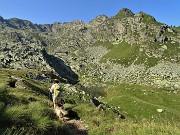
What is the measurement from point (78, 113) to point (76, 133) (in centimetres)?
949

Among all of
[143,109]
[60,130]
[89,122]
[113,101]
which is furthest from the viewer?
[113,101]

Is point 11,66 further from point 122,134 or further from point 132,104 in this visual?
point 122,134

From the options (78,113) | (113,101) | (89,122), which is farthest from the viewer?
(113,101)

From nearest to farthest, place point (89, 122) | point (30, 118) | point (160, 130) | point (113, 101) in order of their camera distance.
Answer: point (160, 130)
point (30, 118)
point (89, 122)
point (113, 101)

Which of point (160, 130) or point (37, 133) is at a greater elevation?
point (160, 130)

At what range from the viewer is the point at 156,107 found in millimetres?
85250

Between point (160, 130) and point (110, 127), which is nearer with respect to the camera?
point (160, 130)

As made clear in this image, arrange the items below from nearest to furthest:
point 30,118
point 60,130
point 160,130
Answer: point 160,130, point 30,118, point 60,130

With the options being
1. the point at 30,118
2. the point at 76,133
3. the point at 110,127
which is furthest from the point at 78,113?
the point at 30,118

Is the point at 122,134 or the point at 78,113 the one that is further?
the point at 78,113

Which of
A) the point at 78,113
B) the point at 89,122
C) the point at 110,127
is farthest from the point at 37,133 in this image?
the point at 78,113

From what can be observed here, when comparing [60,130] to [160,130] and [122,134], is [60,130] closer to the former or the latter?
[122,134]

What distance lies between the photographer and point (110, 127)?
18.9 metres

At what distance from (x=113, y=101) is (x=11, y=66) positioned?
10439 cm
